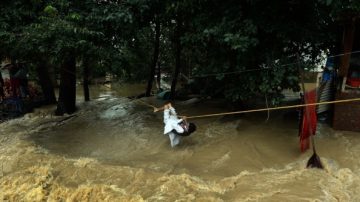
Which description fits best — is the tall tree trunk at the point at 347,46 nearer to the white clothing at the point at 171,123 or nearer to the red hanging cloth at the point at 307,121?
the red hanging cloth at the point at 307,121

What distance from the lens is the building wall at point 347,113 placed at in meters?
9.62

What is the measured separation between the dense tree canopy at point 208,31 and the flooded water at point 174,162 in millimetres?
1427

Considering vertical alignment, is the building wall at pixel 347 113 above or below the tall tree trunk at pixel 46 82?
below

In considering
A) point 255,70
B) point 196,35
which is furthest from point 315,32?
point 196,35

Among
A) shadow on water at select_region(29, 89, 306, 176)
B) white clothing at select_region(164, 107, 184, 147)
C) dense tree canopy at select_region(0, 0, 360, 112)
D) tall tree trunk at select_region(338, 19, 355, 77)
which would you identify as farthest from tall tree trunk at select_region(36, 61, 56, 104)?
tall tree trunk at select_region(338, 19, 355, 77)

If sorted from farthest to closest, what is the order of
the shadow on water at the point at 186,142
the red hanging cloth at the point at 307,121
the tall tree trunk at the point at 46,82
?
the tall tree trunk at the point at 46,82, the shadow on water at the point at 186,142, the red hanging cloth at the point at 307,121

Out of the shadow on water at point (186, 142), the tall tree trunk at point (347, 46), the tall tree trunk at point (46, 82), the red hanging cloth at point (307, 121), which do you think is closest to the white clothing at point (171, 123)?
the shadow on water at point (186, 142)

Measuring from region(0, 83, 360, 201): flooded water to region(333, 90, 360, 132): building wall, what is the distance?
23 centimetres

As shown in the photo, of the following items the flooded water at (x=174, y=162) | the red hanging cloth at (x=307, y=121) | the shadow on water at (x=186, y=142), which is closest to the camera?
the flooded water at (x=174, y=162)

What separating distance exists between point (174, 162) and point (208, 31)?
119 inches

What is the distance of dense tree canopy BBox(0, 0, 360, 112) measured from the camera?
30.7ft

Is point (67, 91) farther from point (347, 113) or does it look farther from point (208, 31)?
point (347, 113)

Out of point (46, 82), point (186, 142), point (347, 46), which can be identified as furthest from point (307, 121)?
point (46, 82)

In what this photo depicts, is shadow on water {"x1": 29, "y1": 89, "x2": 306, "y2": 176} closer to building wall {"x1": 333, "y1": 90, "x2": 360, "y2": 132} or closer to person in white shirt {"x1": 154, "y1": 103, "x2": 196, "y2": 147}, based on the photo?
person in white shirt {"x1": 154, "y1": 103, "x2": 196, "y2": 147}
